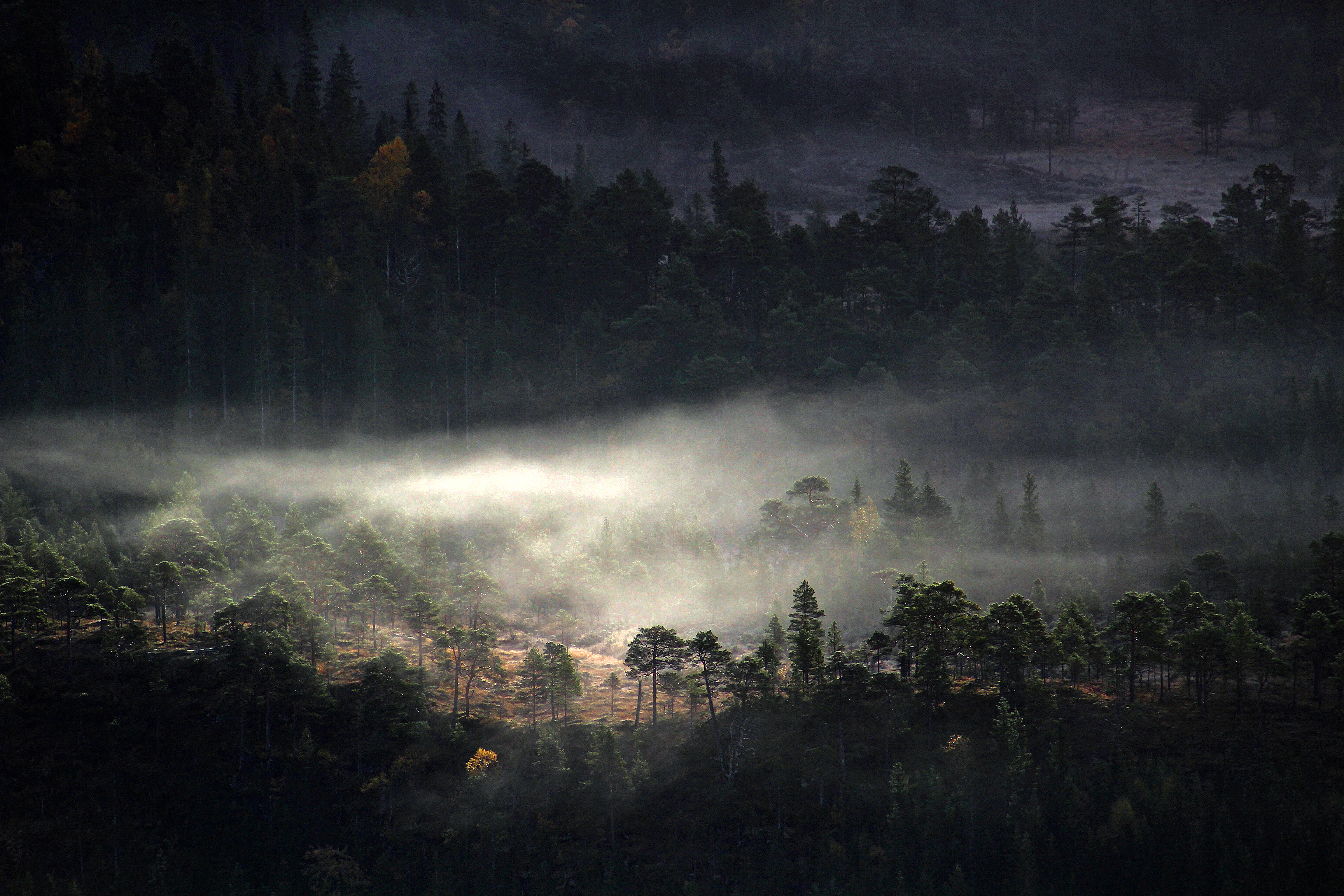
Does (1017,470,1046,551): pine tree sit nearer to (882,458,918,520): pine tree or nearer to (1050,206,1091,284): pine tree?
(882,458,918,520): pine tree

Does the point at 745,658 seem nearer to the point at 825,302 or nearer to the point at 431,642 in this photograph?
the point at 431,642

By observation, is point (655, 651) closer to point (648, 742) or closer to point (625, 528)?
point (648, 742)

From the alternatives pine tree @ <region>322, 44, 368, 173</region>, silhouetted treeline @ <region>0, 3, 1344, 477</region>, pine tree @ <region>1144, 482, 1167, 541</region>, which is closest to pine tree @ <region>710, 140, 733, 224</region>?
silhouetted treeline @ <region>0, 3, 1344, 477</region>

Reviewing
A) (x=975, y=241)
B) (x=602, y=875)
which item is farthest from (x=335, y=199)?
(x=602, y=875)

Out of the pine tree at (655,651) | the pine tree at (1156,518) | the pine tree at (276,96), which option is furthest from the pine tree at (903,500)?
the pine tree at (276,96)

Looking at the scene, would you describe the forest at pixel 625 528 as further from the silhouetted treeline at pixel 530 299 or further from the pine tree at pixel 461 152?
the pine tree at pixel 461 152
